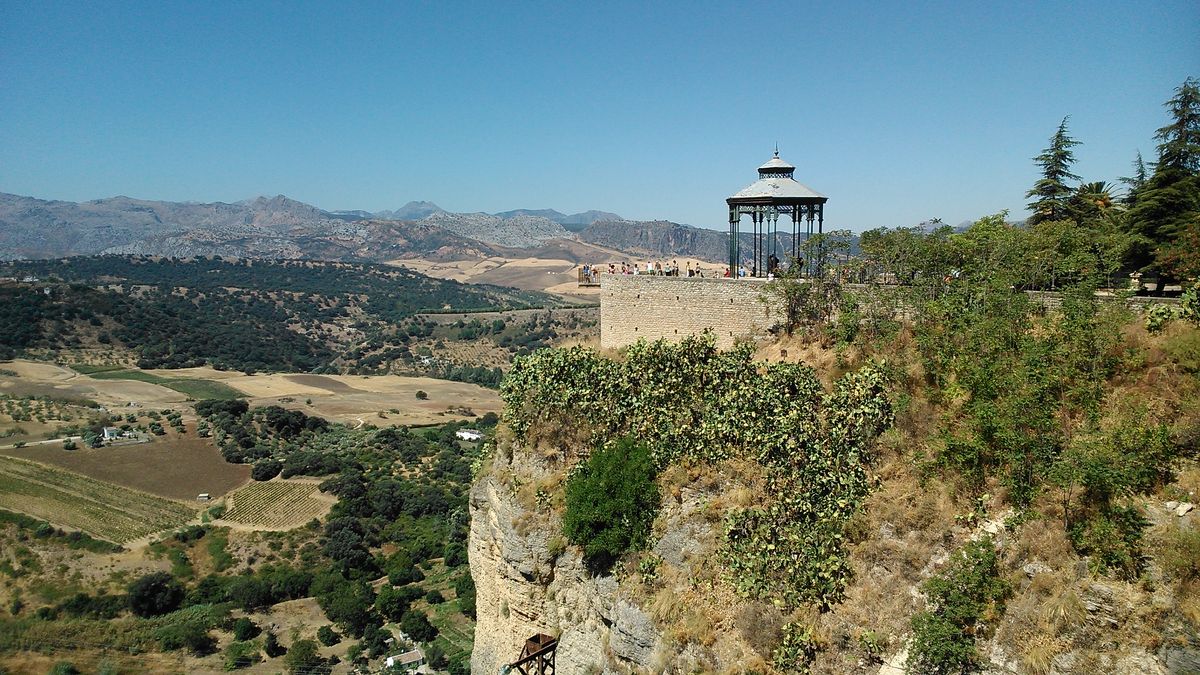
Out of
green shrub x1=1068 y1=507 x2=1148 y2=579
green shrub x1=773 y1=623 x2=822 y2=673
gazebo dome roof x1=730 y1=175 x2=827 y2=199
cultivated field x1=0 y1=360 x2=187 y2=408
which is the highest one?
gazebo dome roof x1=730 y1=175 x2=827 y2=199

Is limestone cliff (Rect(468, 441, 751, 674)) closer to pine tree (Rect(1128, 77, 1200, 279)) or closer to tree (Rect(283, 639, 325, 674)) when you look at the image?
pine tree (Rect(1128, 77, 1200, 279))

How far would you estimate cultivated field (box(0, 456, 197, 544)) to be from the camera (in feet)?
152

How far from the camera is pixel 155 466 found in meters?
58.5

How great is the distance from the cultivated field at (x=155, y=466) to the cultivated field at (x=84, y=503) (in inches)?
54.4

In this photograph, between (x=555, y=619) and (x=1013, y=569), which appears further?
(x=555, y=619)

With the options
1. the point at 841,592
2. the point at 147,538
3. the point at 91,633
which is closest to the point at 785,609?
the point at 841,592

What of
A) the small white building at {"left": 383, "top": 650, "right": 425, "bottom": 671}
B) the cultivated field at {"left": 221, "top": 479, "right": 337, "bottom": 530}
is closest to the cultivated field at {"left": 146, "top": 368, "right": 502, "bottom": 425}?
the cultivated field at {"left": 221, "top": 479, "right": 337, "bottom": 530}

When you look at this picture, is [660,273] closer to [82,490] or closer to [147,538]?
[147,538]

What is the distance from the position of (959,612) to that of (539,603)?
9.93m

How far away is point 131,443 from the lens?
61.6m

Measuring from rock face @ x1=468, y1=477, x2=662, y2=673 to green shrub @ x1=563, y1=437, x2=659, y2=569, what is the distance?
0.78 metres

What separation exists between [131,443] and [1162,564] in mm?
71474

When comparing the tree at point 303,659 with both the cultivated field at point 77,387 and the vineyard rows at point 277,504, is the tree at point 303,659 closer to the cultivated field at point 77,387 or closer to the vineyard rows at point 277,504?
the vineyard rows at point 277,504

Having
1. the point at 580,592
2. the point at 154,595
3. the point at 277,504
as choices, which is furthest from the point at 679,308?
the point at 277,504
